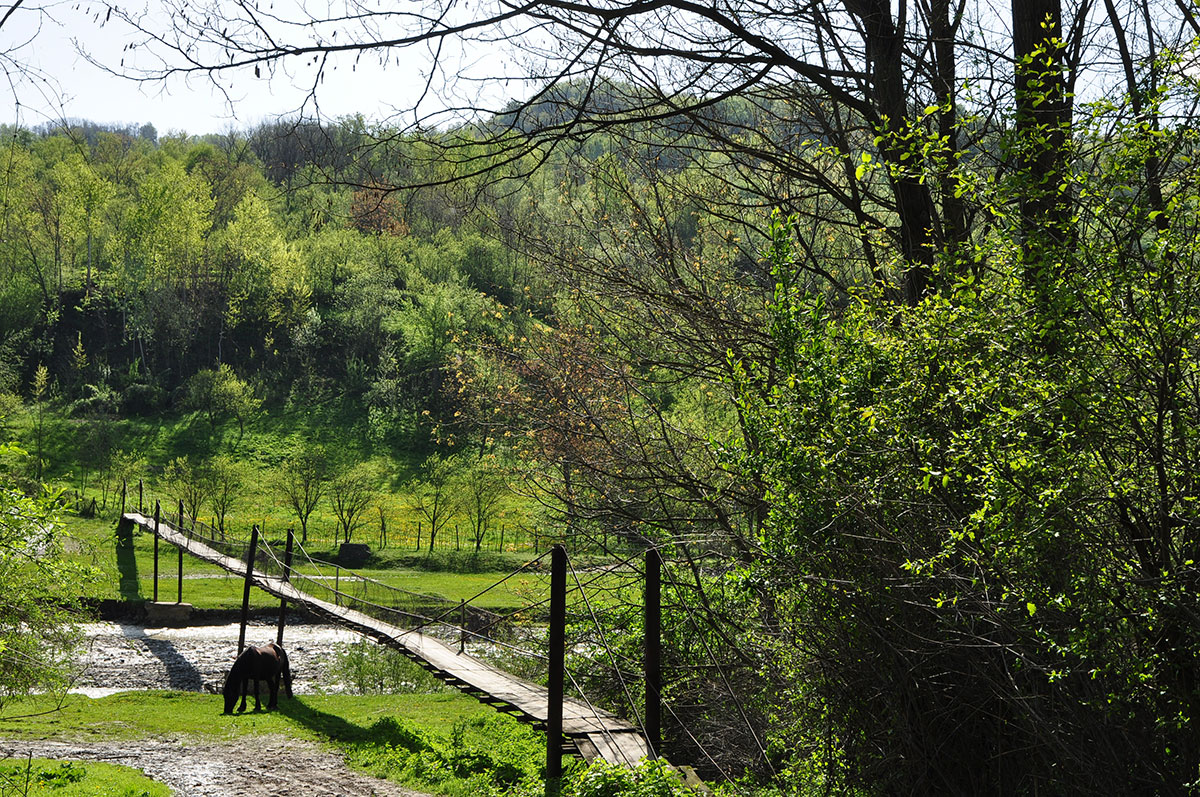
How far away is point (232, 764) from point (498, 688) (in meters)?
3.59

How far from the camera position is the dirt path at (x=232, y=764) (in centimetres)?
966

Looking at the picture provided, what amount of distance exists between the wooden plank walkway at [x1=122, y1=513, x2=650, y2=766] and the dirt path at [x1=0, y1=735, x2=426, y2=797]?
1.32 metres

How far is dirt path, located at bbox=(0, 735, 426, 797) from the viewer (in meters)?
9.66

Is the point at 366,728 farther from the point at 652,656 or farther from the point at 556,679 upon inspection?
the point at 652,656

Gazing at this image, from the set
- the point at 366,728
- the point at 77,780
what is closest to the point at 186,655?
the point at 366,728

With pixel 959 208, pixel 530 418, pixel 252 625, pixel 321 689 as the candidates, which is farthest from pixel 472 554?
pixel 959 208

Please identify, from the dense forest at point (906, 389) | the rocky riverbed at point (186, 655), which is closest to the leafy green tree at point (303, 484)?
the rocky riverbed at point (186, 655)

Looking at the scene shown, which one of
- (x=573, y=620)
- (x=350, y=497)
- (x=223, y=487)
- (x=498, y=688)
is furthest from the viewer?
(x=350, y=497)

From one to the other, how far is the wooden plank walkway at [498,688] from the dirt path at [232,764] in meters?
1.32

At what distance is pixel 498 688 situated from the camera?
9.77 metres

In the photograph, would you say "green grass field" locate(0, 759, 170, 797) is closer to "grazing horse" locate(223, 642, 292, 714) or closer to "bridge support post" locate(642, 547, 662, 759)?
"grazing horse" locate(223, 642, 292, 714)

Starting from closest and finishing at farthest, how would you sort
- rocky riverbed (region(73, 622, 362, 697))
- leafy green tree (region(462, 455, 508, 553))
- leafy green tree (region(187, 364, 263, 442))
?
rocky riverbed (region(73, 622, 362, 697)), leafy green tree (region(462, 455, 508, 553)), leafy green tree (region(187, 364, 263, 442))

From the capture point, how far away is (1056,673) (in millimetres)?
3436

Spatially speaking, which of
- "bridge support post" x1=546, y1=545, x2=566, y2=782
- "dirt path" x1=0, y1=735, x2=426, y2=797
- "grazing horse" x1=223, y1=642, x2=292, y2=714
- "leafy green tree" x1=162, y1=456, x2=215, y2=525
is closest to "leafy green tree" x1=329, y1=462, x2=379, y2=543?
"leafy green tree" x1=162, y1=456, x2=215, y2=525
